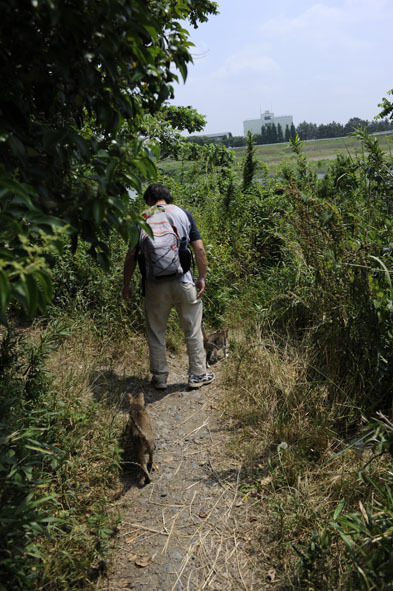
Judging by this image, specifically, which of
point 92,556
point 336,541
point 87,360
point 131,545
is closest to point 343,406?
point 336,541

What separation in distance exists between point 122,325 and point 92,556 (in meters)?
2.80

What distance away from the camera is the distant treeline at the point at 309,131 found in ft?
16.5

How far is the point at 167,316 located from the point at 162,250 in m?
0.79

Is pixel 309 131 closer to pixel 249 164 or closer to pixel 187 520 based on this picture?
pixel 249 164

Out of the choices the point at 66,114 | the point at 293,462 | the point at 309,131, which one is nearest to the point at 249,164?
the point at 293,462

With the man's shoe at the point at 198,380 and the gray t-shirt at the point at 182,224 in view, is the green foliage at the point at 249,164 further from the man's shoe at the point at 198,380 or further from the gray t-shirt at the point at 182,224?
the man's shoe at the point at 198,380

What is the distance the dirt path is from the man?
58cm

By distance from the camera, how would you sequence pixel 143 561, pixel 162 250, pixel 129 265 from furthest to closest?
pixel 129 265, pixel 162 250, pixel 143 561

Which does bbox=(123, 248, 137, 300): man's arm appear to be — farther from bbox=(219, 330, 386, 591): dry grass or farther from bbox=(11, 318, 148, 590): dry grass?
bbox=(219, 330, 386, 591): dry grass

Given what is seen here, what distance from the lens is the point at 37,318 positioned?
5008 millimetres

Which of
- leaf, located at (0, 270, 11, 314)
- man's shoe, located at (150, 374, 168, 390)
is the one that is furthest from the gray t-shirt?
leaf, located at (0, 270, 11, 314)

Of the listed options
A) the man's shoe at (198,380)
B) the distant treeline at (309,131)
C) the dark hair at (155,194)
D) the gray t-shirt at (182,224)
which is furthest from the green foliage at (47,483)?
the distant treeline at (309,131)

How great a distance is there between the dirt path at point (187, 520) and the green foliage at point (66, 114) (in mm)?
1927

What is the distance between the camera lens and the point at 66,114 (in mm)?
1964
